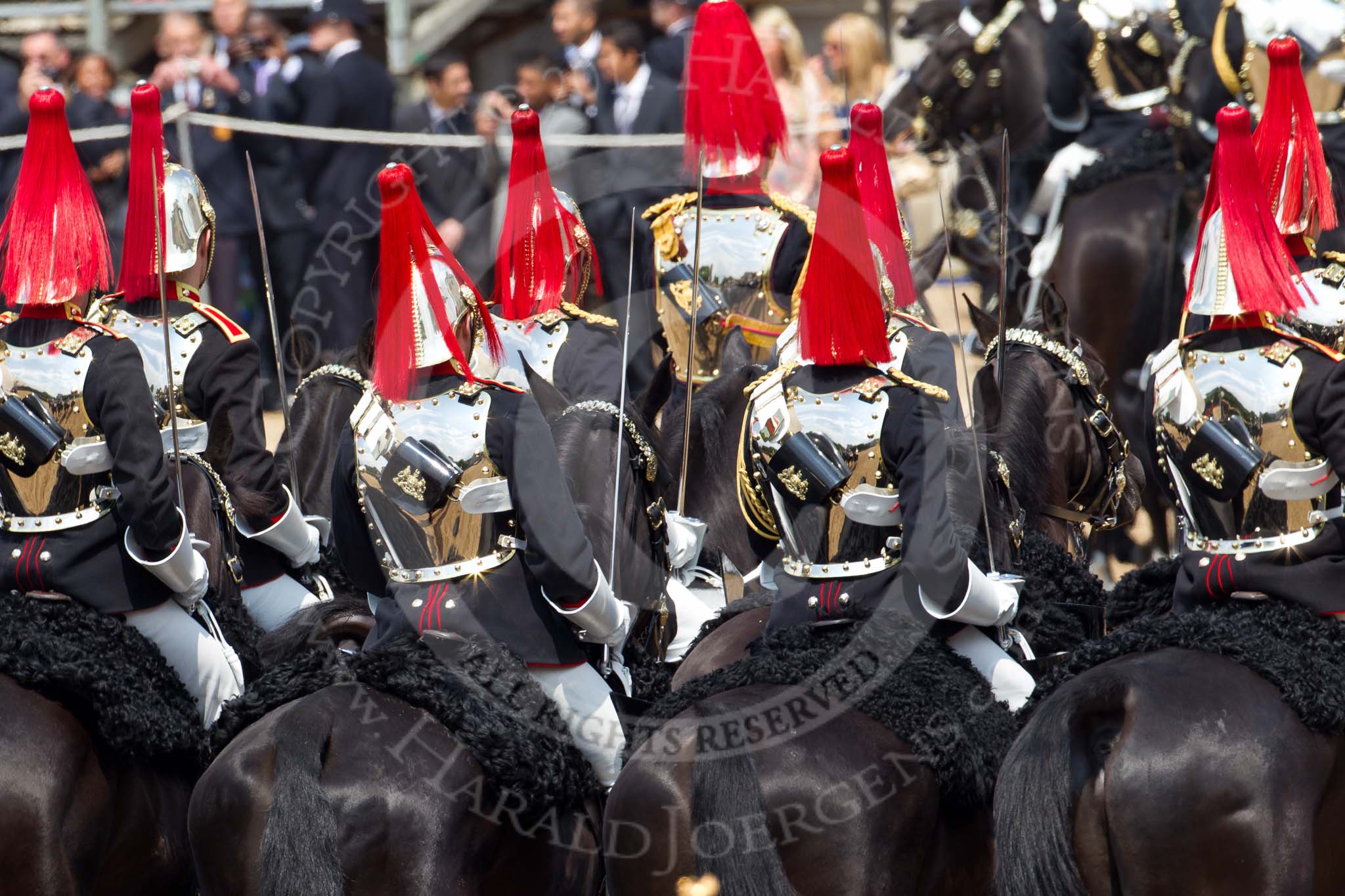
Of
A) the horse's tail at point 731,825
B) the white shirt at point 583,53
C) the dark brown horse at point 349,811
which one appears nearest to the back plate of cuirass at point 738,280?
the dark brown horse at point 349,811

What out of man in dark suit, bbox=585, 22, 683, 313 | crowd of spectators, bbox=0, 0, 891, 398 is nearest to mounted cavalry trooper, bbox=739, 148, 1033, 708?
crowd of spectators, bbox=0, 0, 891, 398

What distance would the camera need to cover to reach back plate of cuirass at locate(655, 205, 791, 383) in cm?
700

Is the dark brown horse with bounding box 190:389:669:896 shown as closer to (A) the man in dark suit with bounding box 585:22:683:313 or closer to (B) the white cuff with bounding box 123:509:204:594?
(B) the white cuff with bounding box 123:509:204:594

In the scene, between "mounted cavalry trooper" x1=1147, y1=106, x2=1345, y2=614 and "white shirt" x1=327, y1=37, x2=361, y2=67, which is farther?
"white shirt" x1=327, y1=37, x2=361, y2=67

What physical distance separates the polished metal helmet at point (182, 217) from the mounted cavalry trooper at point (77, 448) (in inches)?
19.4

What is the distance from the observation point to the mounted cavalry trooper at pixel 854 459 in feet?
13.9

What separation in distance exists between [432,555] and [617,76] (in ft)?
20.7

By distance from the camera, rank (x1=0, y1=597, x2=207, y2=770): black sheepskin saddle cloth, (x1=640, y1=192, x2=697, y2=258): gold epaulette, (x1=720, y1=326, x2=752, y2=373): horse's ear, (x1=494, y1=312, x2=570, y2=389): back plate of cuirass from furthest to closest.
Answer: (x1=640, y1=192, x2=697, y2=258): gold epaulette, (x1=720, y1=326, x2=752, y2=373): horse's ear, (x1=494, y1=312, x2=570, y2=389): back plate of cuirass, (x1=0, y1=597, x2=207, y2=770): black sheepskin saddle cloth

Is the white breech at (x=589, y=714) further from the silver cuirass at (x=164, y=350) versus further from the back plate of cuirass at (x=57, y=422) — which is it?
the silver cuirass at (x=164, y=350)

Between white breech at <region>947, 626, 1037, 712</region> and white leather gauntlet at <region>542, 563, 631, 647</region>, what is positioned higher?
white leather gauntlet at <region>542, 563, 631, 647</region>

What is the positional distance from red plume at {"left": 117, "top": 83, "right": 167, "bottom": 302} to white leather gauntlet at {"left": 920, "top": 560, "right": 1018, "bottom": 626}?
7.07 ft

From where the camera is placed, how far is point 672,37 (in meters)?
10.5

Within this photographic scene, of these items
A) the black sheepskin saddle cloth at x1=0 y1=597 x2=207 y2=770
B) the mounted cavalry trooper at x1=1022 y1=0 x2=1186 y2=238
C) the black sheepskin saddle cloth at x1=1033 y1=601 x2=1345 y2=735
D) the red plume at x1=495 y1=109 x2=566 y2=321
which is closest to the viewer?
the black sheepskin saddle cloth at x1=1033 y1=601 x2=1345 y2=735

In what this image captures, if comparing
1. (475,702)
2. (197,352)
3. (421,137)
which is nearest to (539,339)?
(197,352)
